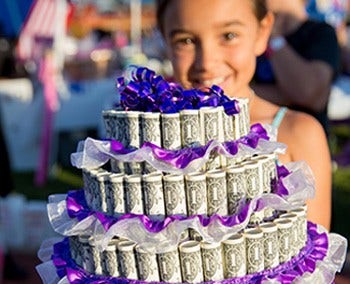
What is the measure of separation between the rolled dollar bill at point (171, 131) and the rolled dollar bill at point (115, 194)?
13 cm

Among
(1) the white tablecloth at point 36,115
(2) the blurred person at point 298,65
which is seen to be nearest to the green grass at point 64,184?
(1) the white tablecloth at point 36,115

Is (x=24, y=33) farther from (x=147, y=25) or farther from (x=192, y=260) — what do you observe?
(x=147, y=25)

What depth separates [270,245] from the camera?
160 cm

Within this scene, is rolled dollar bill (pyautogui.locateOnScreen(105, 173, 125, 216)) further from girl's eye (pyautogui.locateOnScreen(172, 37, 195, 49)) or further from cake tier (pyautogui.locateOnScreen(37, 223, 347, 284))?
girl's eye (pyautogui.locateOnScreen(172, 37, 195, 49))

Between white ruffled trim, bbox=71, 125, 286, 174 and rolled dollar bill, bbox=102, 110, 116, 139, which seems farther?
rolled dollar bill, bbox=102, 110, 116, 139

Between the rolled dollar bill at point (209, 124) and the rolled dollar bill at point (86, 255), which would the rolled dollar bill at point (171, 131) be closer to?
the rolled dollar bill at point (209, 124)

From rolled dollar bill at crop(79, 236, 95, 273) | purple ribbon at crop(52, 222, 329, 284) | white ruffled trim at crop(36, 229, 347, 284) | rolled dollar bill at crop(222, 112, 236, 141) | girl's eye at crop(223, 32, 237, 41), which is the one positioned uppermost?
girl's eye at crop(223, 32, 237, 41)

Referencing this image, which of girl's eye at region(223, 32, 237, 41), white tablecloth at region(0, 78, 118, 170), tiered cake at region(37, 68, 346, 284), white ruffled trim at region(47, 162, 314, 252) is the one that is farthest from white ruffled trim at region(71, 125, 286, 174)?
white tablecloth at region(0, 78, 118, 170)

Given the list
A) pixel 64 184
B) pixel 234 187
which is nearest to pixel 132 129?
pixel 234 187

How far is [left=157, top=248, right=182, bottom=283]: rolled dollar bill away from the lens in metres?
1.54

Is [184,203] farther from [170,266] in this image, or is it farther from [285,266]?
[285,266]

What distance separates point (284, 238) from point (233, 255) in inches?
5.6

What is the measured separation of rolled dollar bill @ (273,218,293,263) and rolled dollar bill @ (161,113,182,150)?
29cm

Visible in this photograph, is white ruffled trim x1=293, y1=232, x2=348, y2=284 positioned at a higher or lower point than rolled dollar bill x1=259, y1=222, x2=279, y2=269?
lower
